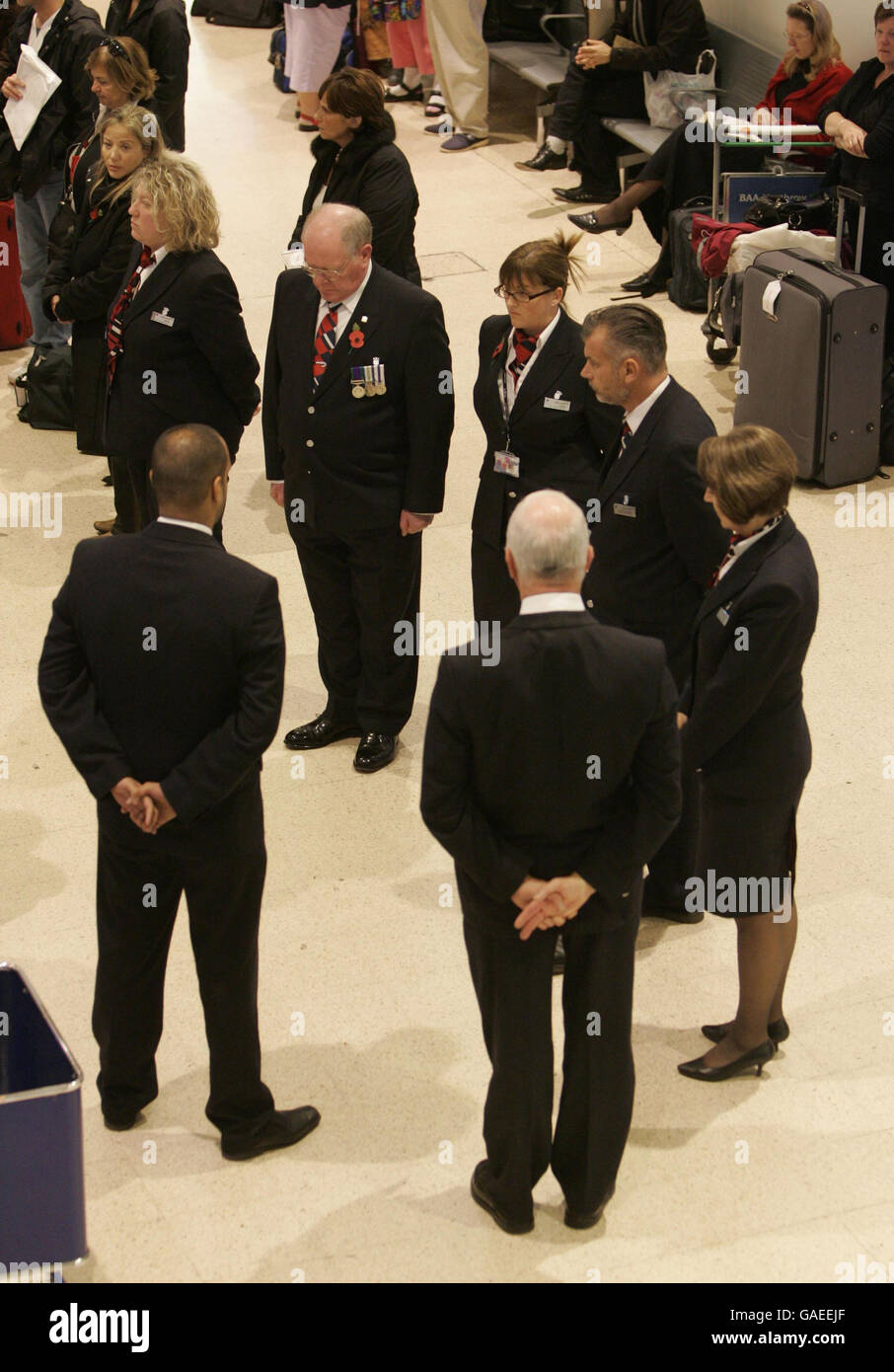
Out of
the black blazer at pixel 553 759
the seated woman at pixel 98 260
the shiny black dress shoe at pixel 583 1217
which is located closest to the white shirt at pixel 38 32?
the seated woman at pixel 98 260

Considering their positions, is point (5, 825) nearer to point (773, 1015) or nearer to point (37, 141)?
point (773, 1015)

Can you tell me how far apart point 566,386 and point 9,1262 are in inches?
102

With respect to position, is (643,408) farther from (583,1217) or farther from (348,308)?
(583,1217)

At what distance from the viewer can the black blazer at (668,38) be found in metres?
9.09

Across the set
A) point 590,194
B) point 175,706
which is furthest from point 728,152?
point 175,706

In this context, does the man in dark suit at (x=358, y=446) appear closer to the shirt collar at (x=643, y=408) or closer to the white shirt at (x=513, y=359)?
the white shirt at (x=513, y=359)

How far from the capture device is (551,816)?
3.01 metres

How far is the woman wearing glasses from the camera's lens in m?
4.33

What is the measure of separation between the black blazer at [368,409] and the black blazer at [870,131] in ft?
10.3

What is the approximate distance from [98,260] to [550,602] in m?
3.62

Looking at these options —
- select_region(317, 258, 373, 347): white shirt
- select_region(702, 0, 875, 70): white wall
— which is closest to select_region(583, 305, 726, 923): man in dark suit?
select_region(317, 258, 373, 347): white shirt

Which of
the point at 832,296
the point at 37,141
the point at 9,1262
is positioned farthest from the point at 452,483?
the point at 9,1262

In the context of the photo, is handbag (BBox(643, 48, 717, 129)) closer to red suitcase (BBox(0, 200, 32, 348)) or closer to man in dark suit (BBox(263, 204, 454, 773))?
red suitcase (BBox(0, 200, 32, 348))

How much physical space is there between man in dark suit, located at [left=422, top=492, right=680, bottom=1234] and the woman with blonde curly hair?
89.5 inches
